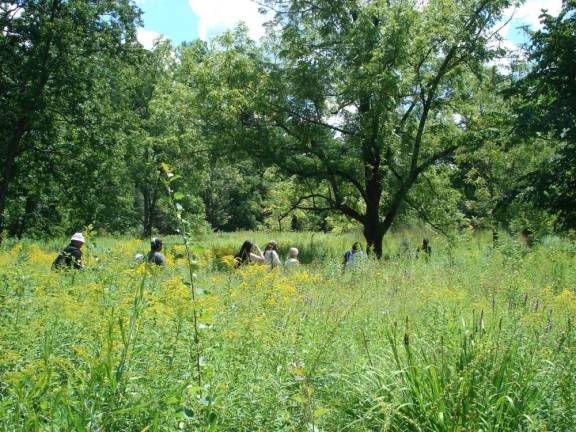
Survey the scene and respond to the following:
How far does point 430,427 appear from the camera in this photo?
3.37m

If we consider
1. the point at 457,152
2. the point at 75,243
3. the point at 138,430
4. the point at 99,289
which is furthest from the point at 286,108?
the point at 138,430

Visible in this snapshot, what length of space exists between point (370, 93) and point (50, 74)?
11.6 m

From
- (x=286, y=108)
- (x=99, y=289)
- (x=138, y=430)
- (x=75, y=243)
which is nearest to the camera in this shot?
(x=138, y=430)

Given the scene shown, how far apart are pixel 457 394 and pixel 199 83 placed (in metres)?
18.2

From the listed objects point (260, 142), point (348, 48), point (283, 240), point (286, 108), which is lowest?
point (283, 240)

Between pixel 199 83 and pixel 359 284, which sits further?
pixel 199 83

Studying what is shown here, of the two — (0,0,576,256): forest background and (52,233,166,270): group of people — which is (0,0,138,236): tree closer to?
(0,0,576,256): forest background

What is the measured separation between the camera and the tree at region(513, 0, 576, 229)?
13711mm

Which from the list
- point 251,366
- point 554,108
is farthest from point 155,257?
point 554,108

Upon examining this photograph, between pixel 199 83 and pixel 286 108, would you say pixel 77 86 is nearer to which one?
pixel 199 83

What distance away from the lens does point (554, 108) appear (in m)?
13.7

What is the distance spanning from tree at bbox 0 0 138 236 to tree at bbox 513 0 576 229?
49.3 feet

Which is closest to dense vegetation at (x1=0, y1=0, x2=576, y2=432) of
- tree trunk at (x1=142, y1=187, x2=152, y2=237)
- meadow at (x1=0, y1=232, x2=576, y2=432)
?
meadow at (x1=0, y1=232, x2=576, y2=432)

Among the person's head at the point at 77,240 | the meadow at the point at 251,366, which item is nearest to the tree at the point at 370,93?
the person's head at the point at 77,240
